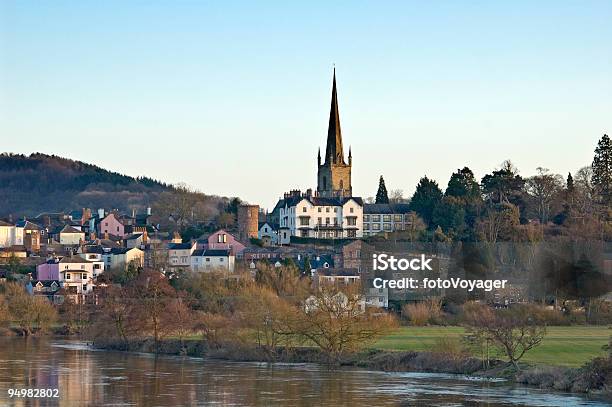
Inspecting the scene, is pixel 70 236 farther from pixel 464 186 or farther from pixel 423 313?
pixel 423 313

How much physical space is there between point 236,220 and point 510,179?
29.3m

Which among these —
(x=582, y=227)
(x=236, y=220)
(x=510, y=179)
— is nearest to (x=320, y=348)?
(x=582, y=227)

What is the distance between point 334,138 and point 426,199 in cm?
2526

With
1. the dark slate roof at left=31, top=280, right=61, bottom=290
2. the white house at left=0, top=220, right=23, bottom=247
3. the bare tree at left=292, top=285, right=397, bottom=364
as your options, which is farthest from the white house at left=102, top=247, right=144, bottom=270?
the bare tree at left=292, top=285, right=397, bottom=364

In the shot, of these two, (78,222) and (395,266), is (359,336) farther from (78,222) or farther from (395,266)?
(78,222)

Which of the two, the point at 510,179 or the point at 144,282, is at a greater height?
the point at 510,179

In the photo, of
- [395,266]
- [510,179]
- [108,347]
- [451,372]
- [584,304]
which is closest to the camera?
[451,372]

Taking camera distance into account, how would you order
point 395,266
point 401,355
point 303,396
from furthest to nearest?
point 395,266 → point 401,355 → point 303,396

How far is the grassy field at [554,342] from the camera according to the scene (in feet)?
150

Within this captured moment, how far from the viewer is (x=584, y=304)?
6825 cm

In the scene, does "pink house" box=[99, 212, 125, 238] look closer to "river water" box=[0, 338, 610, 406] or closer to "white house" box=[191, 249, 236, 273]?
"white house" box=[191, 249, 236, 273]

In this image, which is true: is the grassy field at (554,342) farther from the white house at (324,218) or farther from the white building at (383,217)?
the white building at (383,217)

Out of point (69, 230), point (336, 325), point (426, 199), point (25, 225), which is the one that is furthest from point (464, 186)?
point (336, 325)

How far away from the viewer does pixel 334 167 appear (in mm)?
128750
